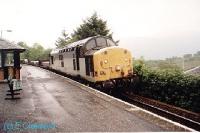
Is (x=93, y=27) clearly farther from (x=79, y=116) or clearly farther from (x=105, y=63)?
(x=79, y=116)

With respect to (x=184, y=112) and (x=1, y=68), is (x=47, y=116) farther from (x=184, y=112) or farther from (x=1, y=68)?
(x=1, y=68)

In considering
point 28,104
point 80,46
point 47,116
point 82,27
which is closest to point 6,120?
point 47,116

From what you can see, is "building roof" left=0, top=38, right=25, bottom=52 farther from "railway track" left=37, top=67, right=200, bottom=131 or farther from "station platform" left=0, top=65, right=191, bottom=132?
"railway track" left=37, top=67, right=200, bottom=131

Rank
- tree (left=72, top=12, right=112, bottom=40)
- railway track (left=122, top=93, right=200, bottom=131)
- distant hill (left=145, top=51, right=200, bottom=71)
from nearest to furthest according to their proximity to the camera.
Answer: railway track (left=122, top=93, right=200, bottom=131) < distant hill (left=145, top=51, right=200, bottom=71) < tree (left=72, top=12, right=112, bottom=40)

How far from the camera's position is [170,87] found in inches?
734

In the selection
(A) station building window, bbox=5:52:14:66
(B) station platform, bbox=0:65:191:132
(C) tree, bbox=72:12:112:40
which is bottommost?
(B) station platform, bbox=0:65:191:132

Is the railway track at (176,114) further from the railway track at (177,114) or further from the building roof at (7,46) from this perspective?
Answer: the building roof at (7,46)

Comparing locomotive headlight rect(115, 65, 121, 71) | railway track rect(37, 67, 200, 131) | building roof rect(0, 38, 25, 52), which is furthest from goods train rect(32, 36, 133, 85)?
building roof rect(0, 38, 25, 52)

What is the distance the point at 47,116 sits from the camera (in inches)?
511

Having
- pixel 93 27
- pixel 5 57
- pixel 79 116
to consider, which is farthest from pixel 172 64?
pixel 79 116

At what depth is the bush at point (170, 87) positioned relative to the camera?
16.3m

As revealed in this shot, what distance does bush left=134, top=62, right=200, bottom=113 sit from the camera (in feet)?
53.4

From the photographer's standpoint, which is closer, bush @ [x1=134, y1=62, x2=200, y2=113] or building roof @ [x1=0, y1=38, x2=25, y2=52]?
bush @ [x1=134, y1=62, x2=200, y2=113]

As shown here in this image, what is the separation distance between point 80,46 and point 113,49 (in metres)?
3.40
